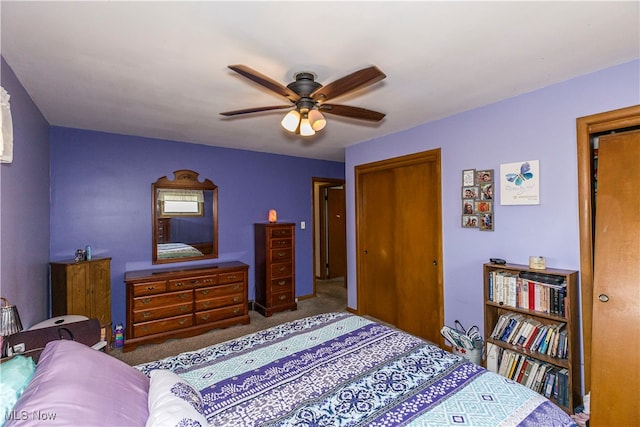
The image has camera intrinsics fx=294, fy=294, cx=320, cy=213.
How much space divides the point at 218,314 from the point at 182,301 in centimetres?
47

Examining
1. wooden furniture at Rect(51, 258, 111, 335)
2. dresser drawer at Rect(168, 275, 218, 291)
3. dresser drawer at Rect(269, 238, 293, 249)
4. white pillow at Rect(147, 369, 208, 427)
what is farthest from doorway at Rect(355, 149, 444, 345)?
wooden furniture at Rect(51, 258, 111, 335)

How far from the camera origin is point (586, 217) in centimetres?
212

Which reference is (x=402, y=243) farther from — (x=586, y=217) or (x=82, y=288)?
(x=82, y=288)

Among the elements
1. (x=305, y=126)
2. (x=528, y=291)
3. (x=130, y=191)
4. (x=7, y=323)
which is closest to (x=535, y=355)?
(x=528, y=291)

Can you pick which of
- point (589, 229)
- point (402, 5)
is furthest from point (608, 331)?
point (402, 5)

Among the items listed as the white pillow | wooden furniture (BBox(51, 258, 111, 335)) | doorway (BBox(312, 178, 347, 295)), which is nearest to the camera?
the white pillow

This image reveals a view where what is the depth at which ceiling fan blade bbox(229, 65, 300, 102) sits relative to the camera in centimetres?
147

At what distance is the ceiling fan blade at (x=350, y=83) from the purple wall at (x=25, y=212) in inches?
74.3

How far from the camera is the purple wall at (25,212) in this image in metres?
1.78

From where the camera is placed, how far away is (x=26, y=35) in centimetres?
157

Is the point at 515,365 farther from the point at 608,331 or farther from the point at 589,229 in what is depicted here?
the point at 589,229

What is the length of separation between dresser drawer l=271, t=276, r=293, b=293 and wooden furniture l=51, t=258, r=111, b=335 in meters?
1.92

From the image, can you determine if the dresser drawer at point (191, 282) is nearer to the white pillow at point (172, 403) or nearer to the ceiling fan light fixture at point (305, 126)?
the white pillow at point (172, 403)

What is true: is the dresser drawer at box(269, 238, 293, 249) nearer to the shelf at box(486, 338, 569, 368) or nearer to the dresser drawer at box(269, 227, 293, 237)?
the dresser drawer at box(269, 227, 293, 237)
